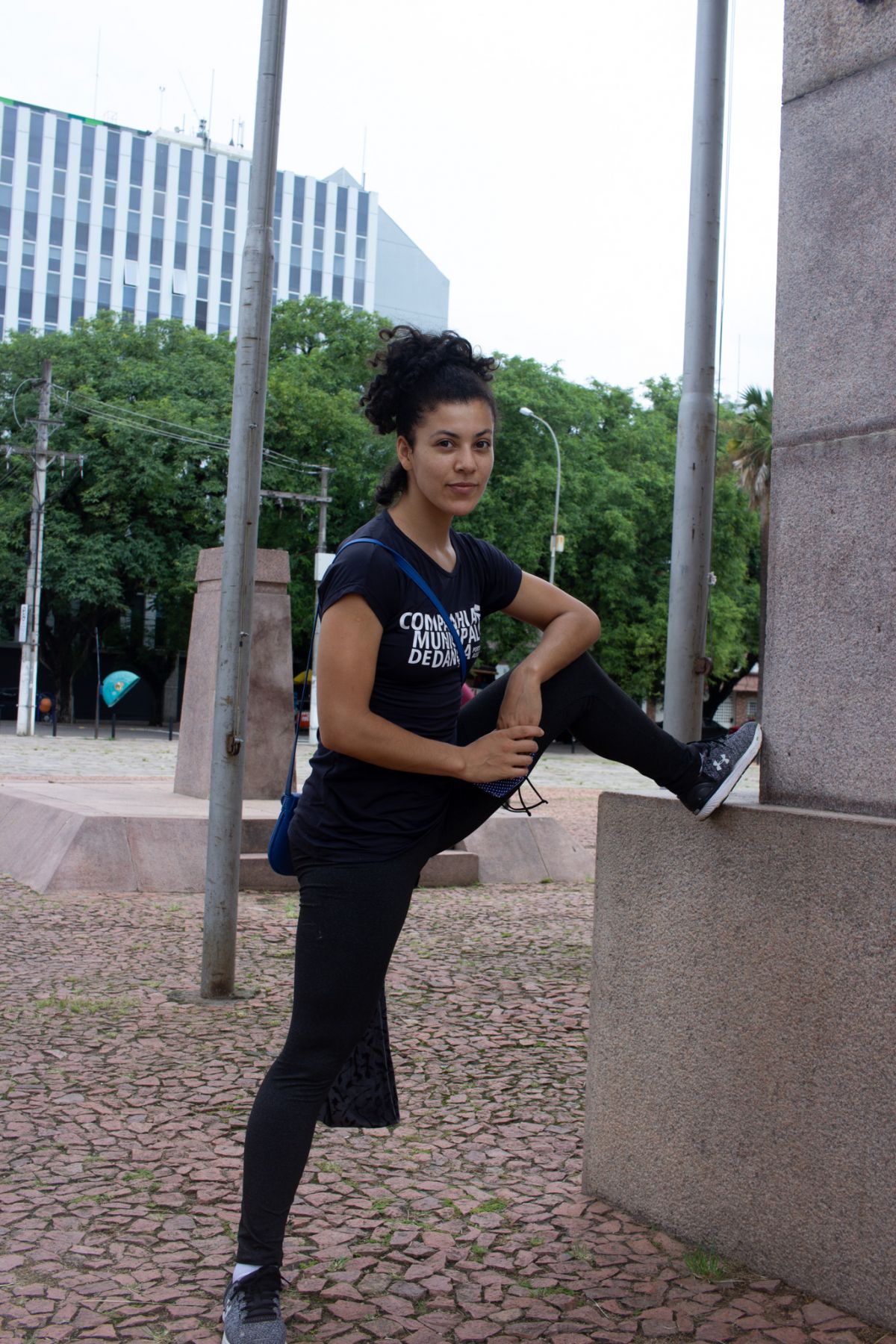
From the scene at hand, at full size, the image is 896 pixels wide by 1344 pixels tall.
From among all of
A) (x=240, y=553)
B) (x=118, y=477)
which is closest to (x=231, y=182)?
(x=118, y=477)

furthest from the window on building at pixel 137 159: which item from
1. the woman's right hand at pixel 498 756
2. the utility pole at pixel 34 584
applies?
the woman's right hand at pixel 498 756

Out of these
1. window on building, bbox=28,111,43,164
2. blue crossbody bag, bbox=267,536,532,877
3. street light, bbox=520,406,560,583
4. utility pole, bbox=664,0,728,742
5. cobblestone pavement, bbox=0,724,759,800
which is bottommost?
cobblestone pavement, bbox=0,724,759,800

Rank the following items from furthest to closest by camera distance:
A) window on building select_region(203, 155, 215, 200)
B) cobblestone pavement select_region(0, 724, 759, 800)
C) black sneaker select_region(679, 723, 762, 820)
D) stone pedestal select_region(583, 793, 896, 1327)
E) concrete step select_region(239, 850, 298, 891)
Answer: window on building select_region(203, 155, 215, 200), cobblestone pavement select_region(0, 724, 759, 800), concrete step select_region(239, 850, 298, 891), black sneaker select_region(679, 723, 762, 820), stone pedestal select_region(583, 793, 896, 1327)

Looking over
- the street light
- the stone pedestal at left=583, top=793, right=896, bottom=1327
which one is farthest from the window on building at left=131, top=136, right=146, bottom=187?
the stone pedestal at left=583, top=793, right=896, bottom=1327

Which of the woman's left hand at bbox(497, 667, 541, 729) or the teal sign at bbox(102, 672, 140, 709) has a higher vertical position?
the teal sign at bbox(102, 672, 140, 709)

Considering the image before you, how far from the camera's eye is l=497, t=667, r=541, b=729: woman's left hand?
286 cm

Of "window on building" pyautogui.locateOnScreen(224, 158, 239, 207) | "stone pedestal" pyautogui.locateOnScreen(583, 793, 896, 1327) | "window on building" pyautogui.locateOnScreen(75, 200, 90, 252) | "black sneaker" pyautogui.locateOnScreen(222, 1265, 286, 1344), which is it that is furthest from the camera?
"window on building" pyautogui.locateOnScreen(224, 158, 239, 207)

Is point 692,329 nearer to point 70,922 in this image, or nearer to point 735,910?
point 70,922

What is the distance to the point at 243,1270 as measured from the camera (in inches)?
106

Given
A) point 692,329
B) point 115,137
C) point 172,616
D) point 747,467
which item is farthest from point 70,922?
point 115,137

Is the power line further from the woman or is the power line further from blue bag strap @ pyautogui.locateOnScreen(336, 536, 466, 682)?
blue bag strap @ pyautogui.locateOnScreen(336, 536, 466, 682)

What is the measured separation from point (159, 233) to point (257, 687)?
7644cm

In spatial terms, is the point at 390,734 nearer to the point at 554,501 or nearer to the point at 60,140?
the point at 554,501

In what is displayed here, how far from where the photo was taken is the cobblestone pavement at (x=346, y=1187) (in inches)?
116
